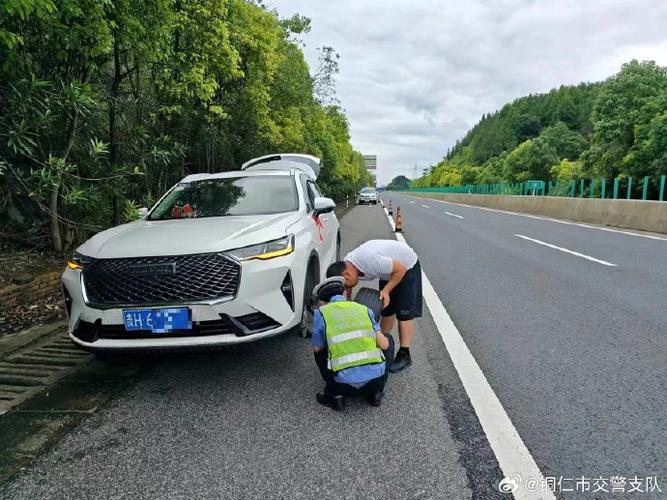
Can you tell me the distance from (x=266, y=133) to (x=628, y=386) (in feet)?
40.8

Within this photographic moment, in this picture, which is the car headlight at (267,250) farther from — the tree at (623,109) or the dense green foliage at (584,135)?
the tree at (623,109)

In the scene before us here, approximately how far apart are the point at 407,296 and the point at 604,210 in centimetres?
1612

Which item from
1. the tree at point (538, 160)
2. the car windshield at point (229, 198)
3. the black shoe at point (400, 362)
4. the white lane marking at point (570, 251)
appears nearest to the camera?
the black shoe at point (400, 362)

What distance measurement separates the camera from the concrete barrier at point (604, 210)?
1415 cm

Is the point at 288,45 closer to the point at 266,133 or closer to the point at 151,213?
the point at 266,133

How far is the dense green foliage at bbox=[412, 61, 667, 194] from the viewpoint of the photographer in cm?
3731

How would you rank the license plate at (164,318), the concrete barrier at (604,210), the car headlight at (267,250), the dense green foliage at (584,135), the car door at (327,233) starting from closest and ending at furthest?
the license plate at (164,318) → the car headlight at (267,250) → the car door at (327,233) → the concrete barrier at (604,210) → the dense green foliage at (584,135)

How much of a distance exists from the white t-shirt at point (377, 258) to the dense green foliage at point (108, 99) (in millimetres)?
3000

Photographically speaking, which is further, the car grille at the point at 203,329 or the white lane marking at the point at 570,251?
the white lane marking at the point at 570,251

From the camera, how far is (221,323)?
10.8ft

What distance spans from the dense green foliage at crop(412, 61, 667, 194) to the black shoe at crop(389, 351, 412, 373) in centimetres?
3735

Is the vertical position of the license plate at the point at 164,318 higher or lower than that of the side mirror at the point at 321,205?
lower

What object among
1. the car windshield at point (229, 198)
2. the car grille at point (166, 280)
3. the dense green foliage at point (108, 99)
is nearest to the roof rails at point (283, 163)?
the dense green foliage at point (108, 99)

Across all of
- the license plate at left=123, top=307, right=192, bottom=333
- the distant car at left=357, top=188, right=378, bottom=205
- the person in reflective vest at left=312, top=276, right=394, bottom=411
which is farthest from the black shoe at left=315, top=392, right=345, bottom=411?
the distant car at left=357, top=188, right=378, bottom=205
